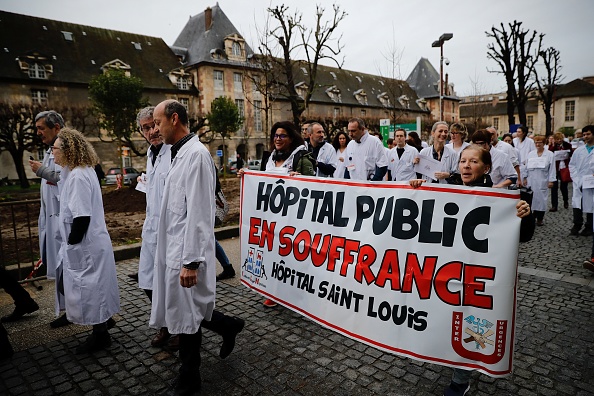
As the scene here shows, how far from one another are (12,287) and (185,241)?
2811mm

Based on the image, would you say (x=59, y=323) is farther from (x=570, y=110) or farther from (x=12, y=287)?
(x=570, y=110)

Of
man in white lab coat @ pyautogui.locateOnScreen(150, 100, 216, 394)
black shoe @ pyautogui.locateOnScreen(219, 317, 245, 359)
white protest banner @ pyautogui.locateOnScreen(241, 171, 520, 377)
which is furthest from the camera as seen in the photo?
black shoe @ pyautogui.locateOnScreen(219, 317, 245, 359)

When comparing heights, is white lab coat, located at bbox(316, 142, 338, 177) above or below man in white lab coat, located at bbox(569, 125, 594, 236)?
above

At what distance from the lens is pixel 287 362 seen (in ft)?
11.0

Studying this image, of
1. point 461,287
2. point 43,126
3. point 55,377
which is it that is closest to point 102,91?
point 43,126

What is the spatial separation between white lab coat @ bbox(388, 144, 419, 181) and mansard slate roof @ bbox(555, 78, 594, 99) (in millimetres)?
71211

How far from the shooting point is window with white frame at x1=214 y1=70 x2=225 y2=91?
46.0 metres

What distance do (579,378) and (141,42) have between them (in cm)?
5213

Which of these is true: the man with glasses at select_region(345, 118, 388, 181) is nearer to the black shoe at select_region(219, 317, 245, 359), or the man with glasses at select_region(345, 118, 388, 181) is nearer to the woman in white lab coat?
the black shoe at select_region(219, 317, 245, 359)

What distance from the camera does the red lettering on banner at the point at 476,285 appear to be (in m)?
2.55

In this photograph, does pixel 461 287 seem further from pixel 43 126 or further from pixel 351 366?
pixel 43 126

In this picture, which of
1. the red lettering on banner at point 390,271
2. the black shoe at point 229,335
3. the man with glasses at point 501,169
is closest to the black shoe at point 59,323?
the black shoe at point 229,335

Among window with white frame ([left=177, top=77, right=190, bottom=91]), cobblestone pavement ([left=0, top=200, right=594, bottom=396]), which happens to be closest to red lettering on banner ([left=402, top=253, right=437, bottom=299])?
cobblestone pavement ([left=0, top=200, right=594, bottom=396])

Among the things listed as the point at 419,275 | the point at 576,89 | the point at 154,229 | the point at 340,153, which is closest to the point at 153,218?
the point at 154,229
